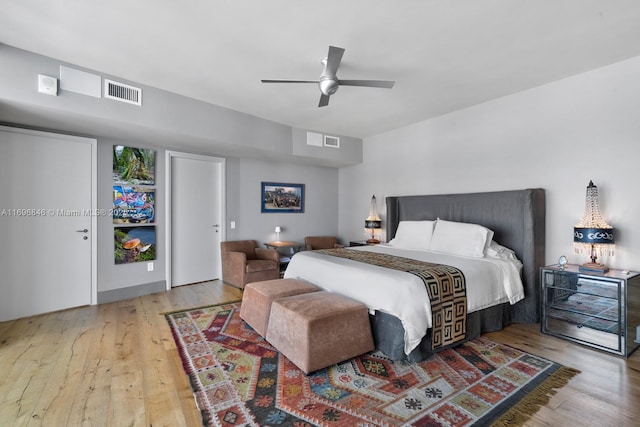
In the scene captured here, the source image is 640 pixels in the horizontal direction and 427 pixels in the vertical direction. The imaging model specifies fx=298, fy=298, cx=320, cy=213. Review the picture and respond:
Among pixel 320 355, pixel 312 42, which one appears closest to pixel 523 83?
pixel 312 42

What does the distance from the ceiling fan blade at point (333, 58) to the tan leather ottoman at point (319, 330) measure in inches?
79.1

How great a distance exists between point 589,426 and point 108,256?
5.01 m

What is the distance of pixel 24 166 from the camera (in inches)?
133

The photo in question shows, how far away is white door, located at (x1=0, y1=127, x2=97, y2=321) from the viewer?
10.9 ft

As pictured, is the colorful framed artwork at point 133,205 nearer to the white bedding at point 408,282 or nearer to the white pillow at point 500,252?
the white bedding at point 408,282

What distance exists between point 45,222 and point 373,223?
458 cm

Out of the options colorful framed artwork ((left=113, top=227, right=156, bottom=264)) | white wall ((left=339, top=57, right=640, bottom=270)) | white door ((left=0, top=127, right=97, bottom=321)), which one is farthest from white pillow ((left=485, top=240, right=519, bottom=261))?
white door ((left=0, top=127, right=97, bottom=321))

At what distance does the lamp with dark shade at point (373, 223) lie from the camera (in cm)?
532

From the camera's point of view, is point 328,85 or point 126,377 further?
point 328,85

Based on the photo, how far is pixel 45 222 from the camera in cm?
354

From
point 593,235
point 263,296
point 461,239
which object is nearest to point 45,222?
point 263,296

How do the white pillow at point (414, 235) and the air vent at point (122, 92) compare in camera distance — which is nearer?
the air vent at point (122, 92)

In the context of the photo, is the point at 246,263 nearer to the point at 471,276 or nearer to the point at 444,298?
the point at 444,298

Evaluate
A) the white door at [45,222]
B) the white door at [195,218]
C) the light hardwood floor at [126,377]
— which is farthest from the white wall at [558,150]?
the white door at [45,222]
